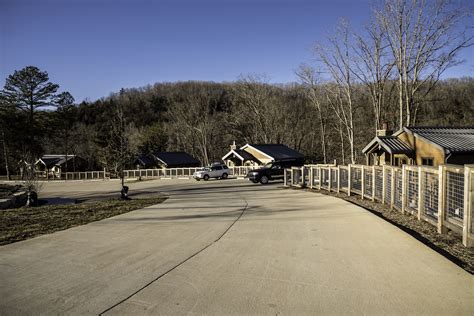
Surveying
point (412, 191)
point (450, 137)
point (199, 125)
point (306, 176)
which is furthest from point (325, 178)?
point (199, 125)

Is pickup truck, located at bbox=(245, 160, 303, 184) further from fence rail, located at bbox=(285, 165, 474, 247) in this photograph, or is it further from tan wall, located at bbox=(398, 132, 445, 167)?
fence rail, located at bbox=(285, 165, 474, 247)

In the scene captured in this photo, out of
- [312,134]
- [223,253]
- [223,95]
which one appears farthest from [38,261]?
[223,95]

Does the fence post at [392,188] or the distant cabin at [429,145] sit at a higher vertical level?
the distant cabin at [429,145]

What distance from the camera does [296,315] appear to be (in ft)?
14.8

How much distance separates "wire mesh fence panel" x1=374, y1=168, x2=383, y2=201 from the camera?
48.1 feet

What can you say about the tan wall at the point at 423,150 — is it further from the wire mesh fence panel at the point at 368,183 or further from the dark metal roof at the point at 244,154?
the dark metal roof at the point at 244,154

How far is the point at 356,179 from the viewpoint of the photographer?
18188mm

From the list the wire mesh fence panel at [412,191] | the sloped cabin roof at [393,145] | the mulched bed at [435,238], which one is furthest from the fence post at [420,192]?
the sloped cabin roof at [393,145]

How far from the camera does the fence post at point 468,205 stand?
283 inches

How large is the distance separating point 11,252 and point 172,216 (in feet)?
19.4

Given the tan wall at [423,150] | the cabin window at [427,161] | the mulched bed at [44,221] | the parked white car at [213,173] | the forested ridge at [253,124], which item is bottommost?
the parked white car at [213,173]

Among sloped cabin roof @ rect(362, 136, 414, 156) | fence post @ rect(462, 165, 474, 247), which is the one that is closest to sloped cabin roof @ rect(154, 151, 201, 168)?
sloped cabin roof @ rect(362, 136, 414, 156)

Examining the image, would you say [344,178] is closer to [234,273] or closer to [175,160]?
[234,273]

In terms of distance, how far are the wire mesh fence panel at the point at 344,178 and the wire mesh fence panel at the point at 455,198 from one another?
10898 millimetres
